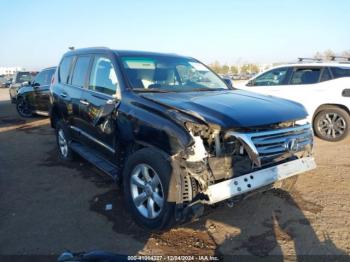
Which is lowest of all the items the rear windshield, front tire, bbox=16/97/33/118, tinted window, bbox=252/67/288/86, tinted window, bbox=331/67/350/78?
front tire, bbox=16/97/33/118

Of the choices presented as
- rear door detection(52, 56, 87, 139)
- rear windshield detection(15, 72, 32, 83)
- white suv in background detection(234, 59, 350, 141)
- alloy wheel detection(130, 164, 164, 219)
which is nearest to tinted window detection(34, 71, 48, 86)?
rear windshield detection(15, 72, 32, 83)

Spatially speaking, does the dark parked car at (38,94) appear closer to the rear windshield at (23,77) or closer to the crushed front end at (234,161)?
the rear windshield at (23,77)

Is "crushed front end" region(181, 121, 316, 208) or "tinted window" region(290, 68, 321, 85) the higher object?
"tinted window" region(290, 68, 321, 85)

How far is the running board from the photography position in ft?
14.4

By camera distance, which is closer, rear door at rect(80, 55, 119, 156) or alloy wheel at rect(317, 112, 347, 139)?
rear door at rect(80, 55, 119, 156)

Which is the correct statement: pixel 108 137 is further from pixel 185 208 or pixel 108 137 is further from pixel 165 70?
pixel 185 208

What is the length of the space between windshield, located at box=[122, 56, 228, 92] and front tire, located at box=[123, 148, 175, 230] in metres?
1.04

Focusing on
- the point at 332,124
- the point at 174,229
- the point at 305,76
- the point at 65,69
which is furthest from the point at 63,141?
the point at 332,124

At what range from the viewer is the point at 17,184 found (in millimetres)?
5375

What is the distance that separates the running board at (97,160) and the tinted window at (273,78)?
17.2ft

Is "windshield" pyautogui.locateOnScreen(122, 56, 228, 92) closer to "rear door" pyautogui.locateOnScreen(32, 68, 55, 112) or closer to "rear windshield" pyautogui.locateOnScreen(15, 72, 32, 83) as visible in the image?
"rear door" pyautogui.locateOnScreen(32, 68, 55, 112)

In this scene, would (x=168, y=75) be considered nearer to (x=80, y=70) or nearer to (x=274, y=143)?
(x=80, y=70)

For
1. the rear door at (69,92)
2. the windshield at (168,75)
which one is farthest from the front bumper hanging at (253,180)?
the rear door at (69,92)

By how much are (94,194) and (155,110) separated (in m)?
1.87
